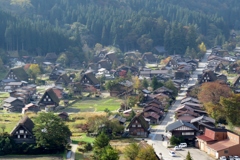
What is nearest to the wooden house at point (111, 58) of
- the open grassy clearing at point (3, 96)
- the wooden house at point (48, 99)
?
the open grassy clearing at point (3, 96)

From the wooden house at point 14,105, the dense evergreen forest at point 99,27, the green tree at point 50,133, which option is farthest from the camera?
the dense evergreen forest at point 99,27

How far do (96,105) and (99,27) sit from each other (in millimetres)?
42398

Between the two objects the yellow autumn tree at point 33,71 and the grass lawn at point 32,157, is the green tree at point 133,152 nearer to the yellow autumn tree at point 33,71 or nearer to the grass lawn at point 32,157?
the grass lawn at point 32,157

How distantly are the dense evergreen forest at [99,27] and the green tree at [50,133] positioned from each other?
4134 cm

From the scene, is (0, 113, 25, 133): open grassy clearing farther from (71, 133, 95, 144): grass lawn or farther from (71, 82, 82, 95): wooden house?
(71, 82, 82, 95): wooden house

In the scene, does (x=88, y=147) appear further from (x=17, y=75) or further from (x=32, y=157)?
(x=17, y=75)

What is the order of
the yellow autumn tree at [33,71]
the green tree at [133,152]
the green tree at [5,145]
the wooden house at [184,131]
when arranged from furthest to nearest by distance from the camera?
the yellow autumn tree at [33,71] → the wooden house at [184,131] → the green tree at [5,145] → the green tree at [133,152]

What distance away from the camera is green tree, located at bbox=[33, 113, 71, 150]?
2742 centimetres

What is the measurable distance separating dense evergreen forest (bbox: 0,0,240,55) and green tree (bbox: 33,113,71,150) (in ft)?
136

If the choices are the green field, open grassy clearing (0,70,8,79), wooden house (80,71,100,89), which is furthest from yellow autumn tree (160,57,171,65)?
the green field

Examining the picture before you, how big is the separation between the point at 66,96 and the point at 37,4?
53062 millimetres

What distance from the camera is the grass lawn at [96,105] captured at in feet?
133

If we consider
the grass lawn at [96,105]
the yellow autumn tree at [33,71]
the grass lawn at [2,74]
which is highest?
the yellow autumn tree at [33,71]

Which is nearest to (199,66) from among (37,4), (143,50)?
(143,50)
